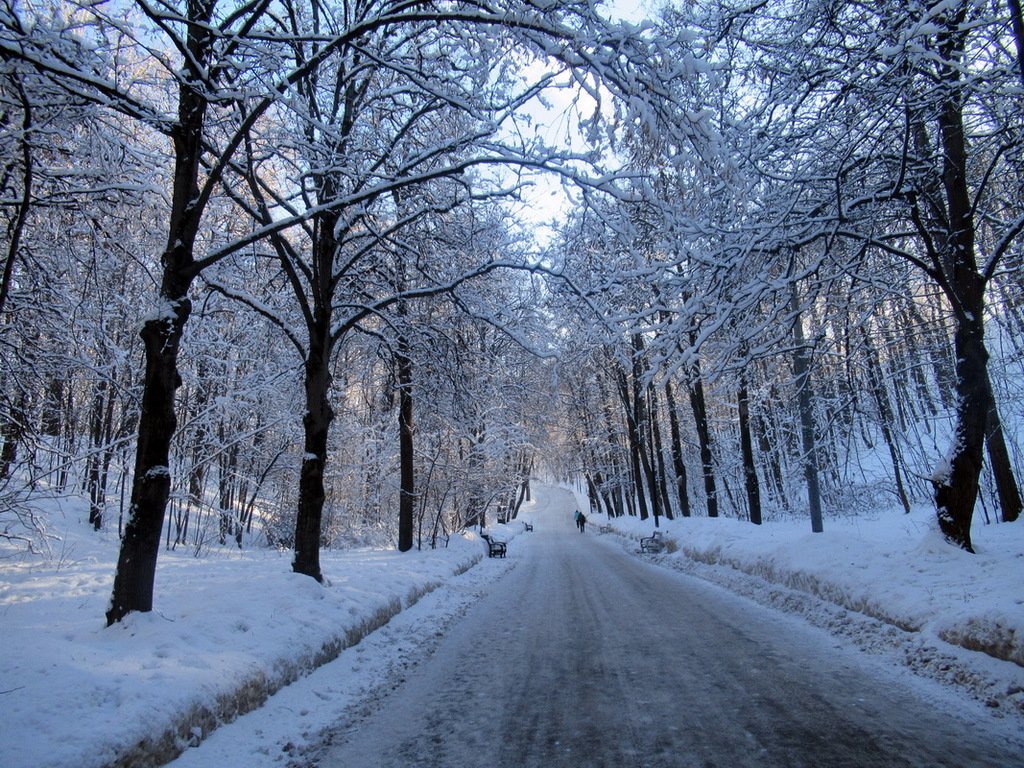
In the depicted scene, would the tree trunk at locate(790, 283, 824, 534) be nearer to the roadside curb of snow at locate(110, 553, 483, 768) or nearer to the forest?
the forest

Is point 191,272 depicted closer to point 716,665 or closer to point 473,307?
point 473,307

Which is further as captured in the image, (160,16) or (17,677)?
(160,16)

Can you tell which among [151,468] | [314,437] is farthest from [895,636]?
[314,437]

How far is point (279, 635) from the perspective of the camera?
6188mm

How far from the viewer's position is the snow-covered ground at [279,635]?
3.93 meters

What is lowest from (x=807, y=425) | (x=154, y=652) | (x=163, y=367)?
(x=154, y=652)

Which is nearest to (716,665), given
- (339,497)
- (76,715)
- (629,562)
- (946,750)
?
(946,750)

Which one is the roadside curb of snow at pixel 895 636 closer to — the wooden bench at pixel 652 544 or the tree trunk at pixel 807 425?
the tree trunk at pixel 807 425

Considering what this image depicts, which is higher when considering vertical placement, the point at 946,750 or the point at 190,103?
the point at 190,103

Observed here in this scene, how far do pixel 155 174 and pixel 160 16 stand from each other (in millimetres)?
3103

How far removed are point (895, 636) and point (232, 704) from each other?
657cm

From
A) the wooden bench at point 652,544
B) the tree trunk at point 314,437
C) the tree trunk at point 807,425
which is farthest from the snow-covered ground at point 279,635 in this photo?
the wooden bench at point 652,544

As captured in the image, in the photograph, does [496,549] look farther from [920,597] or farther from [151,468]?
[151,468]

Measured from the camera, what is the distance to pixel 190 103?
655cm
